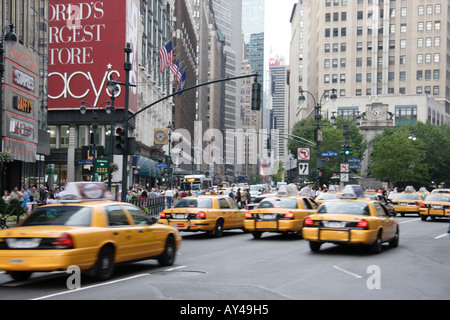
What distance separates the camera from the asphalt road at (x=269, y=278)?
29.5 feet

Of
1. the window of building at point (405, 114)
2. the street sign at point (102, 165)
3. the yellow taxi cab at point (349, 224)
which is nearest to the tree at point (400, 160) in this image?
the window of building at point (405, 114)

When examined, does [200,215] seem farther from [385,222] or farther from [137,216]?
[137,216]

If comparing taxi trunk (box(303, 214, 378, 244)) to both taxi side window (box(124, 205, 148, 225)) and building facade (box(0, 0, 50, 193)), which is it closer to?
taxi side window (box(124, 205, 148, 225))

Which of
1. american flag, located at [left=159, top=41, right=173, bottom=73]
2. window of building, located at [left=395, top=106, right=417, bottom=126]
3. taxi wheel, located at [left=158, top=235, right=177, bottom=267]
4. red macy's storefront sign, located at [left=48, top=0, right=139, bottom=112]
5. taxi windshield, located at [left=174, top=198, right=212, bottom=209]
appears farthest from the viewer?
window of building, located at [left=395, top=106, right=417, bottom=126]

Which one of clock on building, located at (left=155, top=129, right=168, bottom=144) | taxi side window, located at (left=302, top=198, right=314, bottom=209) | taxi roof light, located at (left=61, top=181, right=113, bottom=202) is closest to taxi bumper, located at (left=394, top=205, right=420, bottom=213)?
taxi side window, located at (left=302, top=198, right=314, bottom=209)

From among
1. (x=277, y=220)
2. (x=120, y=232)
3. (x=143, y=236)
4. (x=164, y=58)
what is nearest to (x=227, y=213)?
(x=277, y=220)

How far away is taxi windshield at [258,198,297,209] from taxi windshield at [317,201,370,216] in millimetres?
3820

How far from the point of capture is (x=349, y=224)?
14.6m

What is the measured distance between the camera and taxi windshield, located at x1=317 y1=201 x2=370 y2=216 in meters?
15.1

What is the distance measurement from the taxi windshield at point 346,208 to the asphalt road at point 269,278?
3.63 feet

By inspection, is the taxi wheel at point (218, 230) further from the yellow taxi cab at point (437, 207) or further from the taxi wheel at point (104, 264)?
Result: the yellow taxi cab at point (437, 207)
